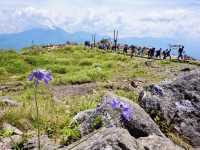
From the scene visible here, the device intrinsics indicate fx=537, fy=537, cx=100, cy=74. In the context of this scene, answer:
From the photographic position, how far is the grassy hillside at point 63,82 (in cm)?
1163

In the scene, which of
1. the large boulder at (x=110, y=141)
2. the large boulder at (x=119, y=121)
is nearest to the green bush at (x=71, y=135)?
the large boulder at (x=119, y=121)

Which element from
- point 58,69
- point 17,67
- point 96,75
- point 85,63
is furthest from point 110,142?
point 85,63

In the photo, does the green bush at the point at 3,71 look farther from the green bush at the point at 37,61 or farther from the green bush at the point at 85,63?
the green bush at the point at 85,63

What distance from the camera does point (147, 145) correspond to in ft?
27.3

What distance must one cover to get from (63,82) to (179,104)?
17.4 meters

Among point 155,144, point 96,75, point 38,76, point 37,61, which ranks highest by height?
point 38,76

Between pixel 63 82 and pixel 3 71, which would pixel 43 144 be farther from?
pixel 3 71

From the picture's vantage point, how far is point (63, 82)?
1155 inches

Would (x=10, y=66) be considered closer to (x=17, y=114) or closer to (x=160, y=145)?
(x=17, y=114)

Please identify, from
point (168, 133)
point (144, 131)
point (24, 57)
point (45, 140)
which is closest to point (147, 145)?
point (144, 131)

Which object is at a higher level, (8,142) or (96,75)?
(8,142)

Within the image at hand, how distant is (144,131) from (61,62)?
33.3 m

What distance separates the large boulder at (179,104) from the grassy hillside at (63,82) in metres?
1.73

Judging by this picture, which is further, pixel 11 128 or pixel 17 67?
pixel 17 67
